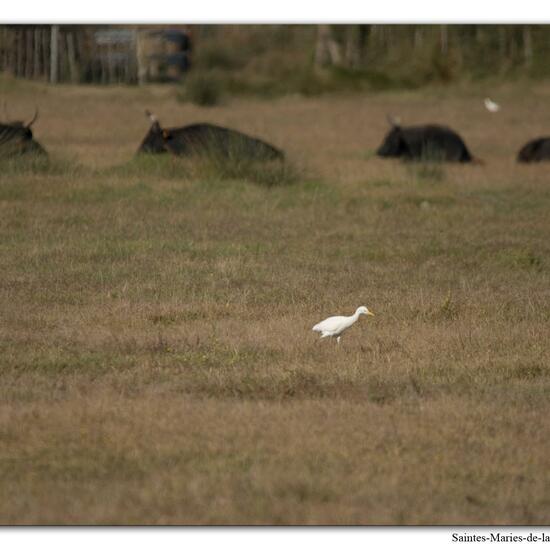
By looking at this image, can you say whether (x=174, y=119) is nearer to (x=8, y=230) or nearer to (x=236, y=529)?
(x=8, y=230)

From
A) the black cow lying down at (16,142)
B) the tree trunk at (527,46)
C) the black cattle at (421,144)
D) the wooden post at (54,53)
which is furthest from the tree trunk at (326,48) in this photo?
the black cow lying down at (16,142)

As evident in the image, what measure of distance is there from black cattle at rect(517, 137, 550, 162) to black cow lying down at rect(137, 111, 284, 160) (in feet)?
14.4

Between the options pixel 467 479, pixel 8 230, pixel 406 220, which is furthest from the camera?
pixel 406 220

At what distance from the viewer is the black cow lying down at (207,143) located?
15.2m

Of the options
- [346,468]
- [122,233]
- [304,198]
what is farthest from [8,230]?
[346,468]

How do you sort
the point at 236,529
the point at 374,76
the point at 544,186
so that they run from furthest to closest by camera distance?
the point at 374,76, the point at 544,186, the point at 236,529

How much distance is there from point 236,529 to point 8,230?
7.42 metres

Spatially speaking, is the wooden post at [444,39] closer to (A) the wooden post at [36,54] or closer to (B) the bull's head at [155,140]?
(A) the wooden post at [36,54]

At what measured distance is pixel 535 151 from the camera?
18.1 metres

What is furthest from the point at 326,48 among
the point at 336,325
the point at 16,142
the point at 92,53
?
the point at 336,325

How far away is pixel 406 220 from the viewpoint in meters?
12.6

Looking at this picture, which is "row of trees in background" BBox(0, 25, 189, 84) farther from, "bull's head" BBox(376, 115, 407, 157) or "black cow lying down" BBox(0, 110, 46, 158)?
"black cow lying down" BBox(0, 110, 46, 158)

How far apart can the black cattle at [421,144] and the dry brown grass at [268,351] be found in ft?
11.3

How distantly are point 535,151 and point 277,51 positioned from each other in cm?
2808
